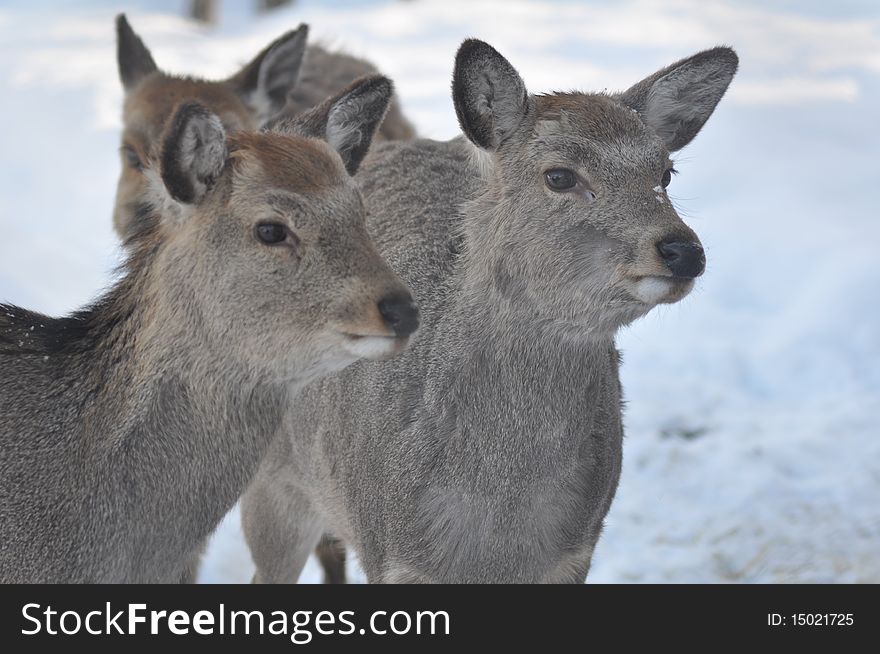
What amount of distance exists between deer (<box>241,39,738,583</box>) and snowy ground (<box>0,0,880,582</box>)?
4.69 feet

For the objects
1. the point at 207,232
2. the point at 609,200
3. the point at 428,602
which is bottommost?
the point at 428,602

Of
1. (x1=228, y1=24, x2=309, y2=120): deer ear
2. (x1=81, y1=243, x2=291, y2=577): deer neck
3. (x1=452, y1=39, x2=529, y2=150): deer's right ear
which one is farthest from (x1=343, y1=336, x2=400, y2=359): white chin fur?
(x1=228, y1=24, x2=309, y2=120): deer ear

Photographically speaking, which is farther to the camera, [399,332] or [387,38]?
[387,38]

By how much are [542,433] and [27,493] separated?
6.76 ft

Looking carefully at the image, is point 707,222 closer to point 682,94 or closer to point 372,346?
point 682,94

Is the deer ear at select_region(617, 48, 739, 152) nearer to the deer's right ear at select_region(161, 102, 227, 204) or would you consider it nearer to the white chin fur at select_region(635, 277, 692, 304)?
the white chin fur at select_region(635, 277, 692, 304)

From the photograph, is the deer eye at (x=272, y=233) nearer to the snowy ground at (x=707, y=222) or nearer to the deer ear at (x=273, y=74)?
the snowy ground at (x=707, y=222)

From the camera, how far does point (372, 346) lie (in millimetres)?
4195

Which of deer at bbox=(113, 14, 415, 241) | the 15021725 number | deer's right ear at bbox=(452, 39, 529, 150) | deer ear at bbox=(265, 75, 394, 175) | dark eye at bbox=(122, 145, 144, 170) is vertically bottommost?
the 15021725 number

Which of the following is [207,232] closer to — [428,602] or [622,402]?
[428,602]

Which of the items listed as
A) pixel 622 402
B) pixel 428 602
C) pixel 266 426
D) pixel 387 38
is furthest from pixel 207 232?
pixel 387 38

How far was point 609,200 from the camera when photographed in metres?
4.95

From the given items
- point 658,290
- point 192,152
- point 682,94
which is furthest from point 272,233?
point 682,94

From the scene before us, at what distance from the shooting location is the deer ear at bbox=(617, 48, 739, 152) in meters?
5.60
